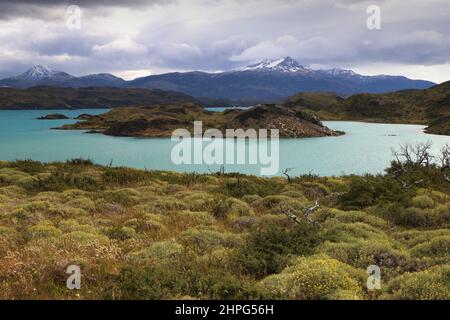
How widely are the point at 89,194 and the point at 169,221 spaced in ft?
27.2

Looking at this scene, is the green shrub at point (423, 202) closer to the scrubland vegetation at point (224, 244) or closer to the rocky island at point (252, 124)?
the scrubland vegetation at point (224, 244)

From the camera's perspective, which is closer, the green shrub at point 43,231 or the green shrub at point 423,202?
the green shrub at point 43,231

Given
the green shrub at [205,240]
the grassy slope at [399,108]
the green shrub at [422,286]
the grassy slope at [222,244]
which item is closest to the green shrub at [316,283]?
the grassy slope at [222,244]

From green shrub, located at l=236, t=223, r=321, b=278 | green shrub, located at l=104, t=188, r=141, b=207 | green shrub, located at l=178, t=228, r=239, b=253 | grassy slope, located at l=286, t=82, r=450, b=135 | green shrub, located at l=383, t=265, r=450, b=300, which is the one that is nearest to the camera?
green shrub, located at l=383, t=265, r=450, b=300

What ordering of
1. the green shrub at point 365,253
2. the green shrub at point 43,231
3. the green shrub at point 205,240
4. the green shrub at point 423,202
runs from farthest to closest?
the green shrub at point 423,202 → the green shrub at point 43,231 → the green shrub at point 205,240 → the green shrub at point 365,253

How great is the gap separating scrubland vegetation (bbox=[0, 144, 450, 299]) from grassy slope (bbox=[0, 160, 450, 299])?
1.6 inches

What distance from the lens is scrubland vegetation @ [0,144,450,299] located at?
30.1 ft

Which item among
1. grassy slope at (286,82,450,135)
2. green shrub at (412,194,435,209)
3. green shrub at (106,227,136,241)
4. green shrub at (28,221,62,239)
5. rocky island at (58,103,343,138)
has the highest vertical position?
grassy slope at (286,82,450,135)

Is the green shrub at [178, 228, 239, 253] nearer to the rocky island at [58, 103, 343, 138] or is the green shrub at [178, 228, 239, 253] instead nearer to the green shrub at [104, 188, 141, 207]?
the green shrub at [104, 188, 141, 207]

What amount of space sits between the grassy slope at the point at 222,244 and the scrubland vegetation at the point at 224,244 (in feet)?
0.13

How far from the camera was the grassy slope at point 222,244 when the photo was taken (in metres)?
9.19

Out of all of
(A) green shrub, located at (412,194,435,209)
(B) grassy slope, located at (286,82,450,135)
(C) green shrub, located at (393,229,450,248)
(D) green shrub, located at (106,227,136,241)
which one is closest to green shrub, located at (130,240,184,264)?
(D) green shrub, located at (106,227,136,241)

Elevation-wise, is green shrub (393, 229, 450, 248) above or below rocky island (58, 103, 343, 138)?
below

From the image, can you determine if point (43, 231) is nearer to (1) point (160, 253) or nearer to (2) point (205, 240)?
(1) point (160, 253)
